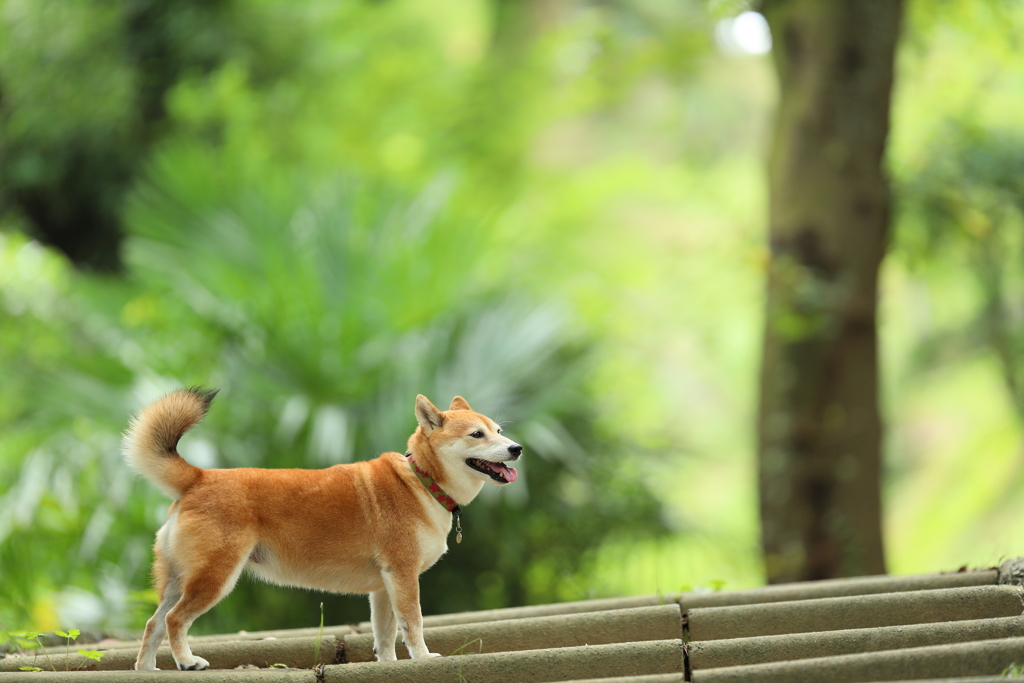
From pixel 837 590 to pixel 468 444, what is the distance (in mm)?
1472

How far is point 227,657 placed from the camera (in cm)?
257

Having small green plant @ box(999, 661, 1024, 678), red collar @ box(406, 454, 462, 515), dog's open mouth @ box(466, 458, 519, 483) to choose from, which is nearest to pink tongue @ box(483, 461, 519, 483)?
dog's open mouth @ box(466, 458, 519, 483)

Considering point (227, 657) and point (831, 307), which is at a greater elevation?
point (831, 307)

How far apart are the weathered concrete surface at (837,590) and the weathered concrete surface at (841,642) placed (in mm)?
626

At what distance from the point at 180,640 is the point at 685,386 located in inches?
591

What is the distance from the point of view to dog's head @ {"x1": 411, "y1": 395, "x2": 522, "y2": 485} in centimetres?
234

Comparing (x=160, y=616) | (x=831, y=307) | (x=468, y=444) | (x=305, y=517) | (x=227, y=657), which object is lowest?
(x=227, y=657)

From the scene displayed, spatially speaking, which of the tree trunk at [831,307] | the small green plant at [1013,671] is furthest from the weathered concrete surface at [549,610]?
the tree trunk at [831,307]

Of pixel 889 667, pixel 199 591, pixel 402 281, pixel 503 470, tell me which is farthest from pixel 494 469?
pixel 402 281

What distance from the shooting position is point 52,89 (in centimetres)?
928

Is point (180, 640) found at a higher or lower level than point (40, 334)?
lower

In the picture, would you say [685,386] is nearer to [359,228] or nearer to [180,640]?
[359,228]

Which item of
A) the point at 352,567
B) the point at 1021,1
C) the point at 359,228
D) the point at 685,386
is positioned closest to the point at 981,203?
the point at 1021,1

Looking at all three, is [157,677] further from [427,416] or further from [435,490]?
[427,416]
